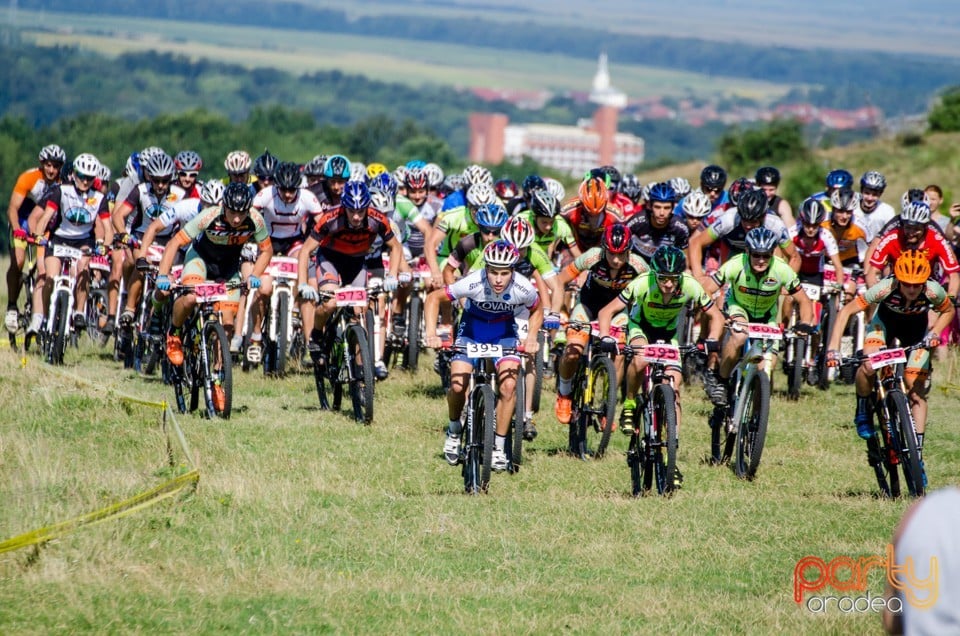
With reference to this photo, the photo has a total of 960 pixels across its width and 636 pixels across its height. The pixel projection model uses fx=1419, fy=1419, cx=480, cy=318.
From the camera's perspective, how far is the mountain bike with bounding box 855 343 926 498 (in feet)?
33.8

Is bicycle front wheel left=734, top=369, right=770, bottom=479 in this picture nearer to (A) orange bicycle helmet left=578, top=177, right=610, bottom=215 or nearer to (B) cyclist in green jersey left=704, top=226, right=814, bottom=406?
(B) cyclist in green jersey left=704, top=226, right=814, bottom=406

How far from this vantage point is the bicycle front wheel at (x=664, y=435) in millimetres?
10203

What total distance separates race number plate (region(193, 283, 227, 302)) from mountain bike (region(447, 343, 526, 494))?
269cm

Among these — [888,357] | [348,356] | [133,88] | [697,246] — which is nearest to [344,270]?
[348,356]

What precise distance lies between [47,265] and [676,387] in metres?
7.99

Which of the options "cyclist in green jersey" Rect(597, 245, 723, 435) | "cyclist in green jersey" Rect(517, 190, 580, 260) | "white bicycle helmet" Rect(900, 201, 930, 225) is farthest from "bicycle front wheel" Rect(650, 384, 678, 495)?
"white bicycle helmet" Rect(900, 201, 930, 225)

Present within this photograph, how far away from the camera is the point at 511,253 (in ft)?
34.7

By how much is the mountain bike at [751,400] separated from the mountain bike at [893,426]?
2.47 feet

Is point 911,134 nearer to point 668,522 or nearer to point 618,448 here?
point 618,448

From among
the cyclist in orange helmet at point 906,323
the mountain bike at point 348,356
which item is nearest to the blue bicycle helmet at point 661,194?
the mountain bike at point 348,356

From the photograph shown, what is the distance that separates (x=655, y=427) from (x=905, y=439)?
1829 mm

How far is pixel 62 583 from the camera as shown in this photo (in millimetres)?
7680

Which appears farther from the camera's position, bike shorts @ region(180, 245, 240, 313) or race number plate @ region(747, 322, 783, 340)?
bike shorts @ region(180, 245, 240, 313)

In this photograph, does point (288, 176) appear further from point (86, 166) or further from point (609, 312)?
point (609, 312)
